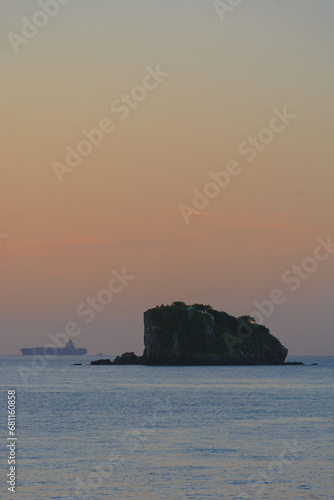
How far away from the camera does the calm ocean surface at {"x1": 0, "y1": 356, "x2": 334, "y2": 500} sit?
50.6m

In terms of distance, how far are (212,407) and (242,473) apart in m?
48.1

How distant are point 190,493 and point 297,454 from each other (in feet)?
50.0

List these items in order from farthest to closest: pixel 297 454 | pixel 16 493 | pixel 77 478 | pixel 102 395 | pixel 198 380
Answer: pixel 198 380 < pixel 102 395 < pixel 297 454 < pixel 77 478 < pixel 16 493

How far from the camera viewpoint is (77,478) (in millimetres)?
53594

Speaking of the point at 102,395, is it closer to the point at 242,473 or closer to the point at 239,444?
the point at 239,444

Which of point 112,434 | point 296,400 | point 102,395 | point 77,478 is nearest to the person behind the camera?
point 77,478

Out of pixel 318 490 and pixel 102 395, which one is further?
pixel 102 395

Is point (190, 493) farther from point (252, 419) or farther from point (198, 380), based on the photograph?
point (198, 380)

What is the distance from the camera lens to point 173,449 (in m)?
64.8

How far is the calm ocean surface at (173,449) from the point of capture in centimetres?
5062

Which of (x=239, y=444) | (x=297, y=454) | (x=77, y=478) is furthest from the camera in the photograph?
(x=239, y=444)

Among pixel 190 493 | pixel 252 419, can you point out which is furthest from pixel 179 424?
pixel 190 493

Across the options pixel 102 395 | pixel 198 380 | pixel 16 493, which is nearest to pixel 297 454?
pixel 16 493

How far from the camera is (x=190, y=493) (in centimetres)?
4944
